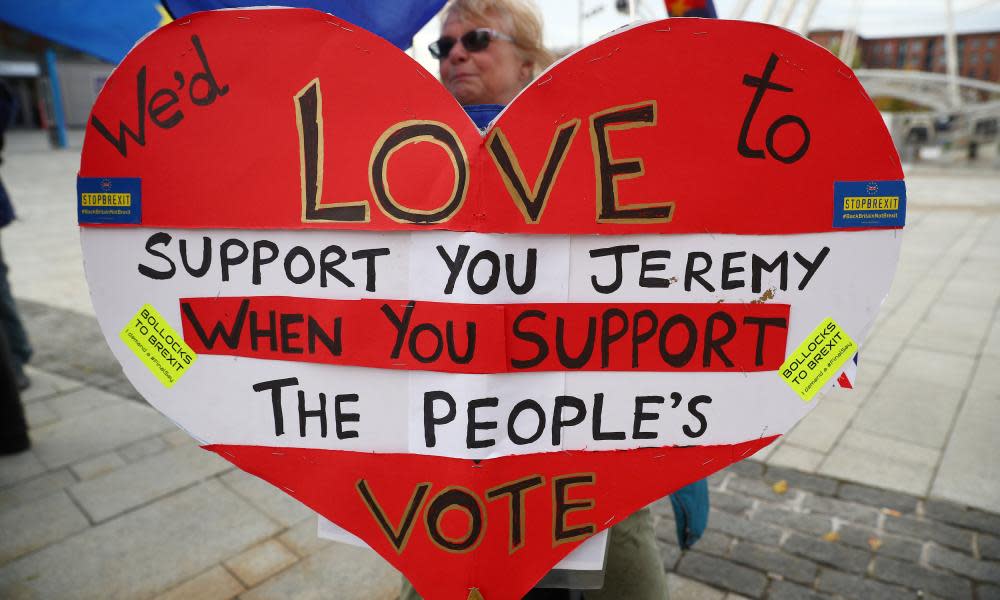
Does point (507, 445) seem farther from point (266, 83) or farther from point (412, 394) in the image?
point (266, 83)

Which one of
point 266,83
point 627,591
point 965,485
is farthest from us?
point 965,485

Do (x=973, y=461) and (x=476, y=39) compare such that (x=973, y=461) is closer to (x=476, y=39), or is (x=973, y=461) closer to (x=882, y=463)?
(x=882, y=463)

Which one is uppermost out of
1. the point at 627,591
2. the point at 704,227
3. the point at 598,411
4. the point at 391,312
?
the point at 704,227

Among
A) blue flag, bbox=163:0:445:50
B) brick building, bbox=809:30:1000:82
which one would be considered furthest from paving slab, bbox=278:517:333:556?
brick building, bbox=809:30:1000:82

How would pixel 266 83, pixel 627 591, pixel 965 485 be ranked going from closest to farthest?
pixel 266 83 < pixel 627 591 < pixel 965 485

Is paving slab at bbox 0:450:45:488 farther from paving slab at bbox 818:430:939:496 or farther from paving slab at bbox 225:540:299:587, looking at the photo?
paving slab at bbox 818:430:939:496

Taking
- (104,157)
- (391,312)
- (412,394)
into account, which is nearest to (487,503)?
(412,394)

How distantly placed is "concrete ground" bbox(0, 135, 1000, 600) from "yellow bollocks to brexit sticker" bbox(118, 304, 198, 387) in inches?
67.5

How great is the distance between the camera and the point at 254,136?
97 cm

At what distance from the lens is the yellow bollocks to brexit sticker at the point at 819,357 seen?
1.02 metres

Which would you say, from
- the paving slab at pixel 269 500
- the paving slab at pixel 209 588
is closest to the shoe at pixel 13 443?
the paving slab at pixel 269 500

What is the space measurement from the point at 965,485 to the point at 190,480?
3690mm

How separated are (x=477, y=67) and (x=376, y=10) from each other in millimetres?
329

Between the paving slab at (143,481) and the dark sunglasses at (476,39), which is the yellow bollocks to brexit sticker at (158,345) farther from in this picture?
the paving slab at (143,481)
